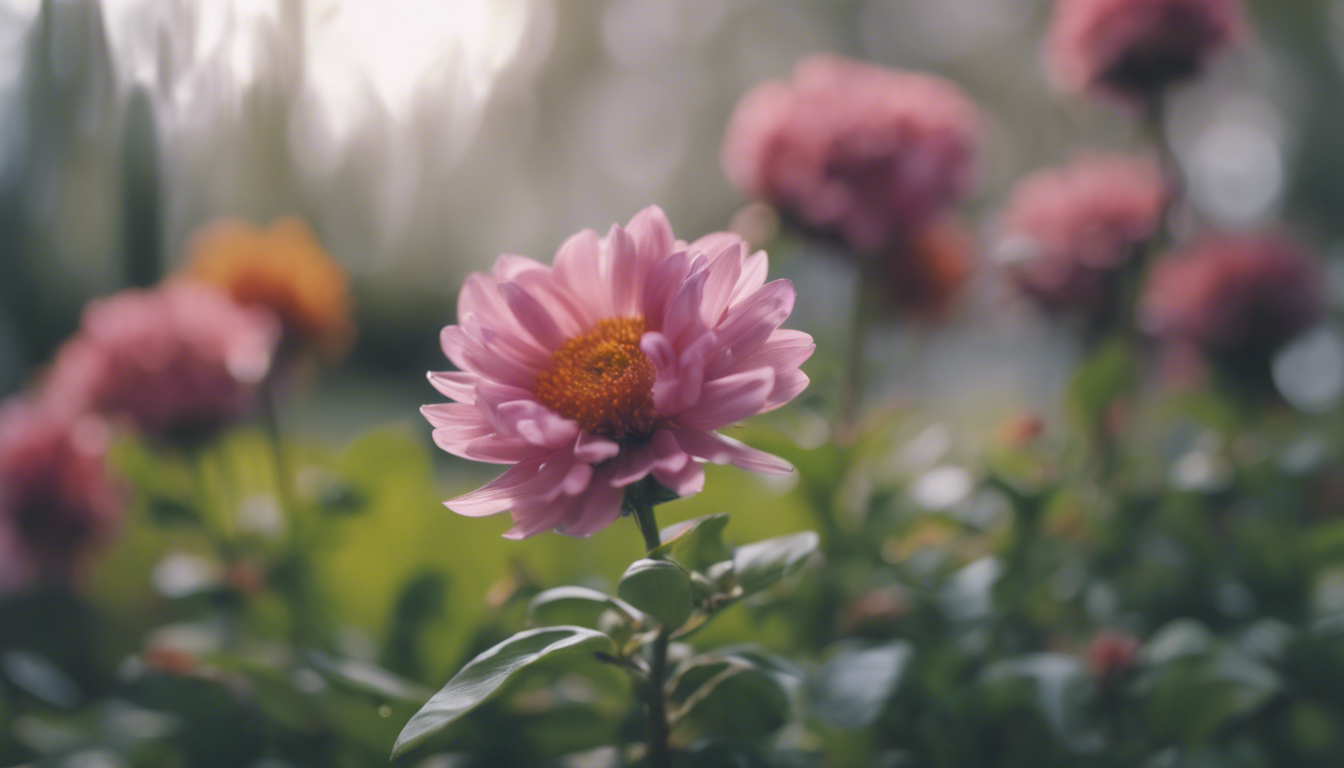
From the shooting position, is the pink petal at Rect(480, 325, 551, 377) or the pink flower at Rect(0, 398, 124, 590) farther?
the pink flower at Rect(0, 398, 124, 590)

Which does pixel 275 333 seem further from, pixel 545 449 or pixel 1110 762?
pixel 1110 762

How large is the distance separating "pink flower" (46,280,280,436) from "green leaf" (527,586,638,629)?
349 millimetres

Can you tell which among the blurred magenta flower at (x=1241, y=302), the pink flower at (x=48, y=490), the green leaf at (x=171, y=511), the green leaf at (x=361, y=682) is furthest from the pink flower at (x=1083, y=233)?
the pink flower at (x=48, y=490)

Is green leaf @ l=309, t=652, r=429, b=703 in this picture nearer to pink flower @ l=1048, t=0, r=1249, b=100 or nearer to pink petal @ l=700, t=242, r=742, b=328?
pink petal @ l=700, t=242, r=742, b=328

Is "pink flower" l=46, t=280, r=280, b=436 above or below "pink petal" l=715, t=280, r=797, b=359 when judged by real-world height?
above

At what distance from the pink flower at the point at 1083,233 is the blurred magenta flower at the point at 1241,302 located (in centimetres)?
4

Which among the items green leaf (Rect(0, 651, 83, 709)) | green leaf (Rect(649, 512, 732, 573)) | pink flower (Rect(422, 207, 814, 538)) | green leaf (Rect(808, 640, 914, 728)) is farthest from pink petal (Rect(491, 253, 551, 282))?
green leaf (Rect(0, 651, 83, 709))

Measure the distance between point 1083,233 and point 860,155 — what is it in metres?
0.18

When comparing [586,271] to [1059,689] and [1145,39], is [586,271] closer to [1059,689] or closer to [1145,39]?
[1059,689]

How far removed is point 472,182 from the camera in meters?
1.59

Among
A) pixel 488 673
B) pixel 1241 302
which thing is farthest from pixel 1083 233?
pixel 488 673

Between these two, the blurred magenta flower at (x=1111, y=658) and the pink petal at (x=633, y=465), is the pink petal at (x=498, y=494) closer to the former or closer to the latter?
the pink petal at (x=633, y=465)

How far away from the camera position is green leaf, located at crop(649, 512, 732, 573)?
28 cm

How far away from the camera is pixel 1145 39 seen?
0.53 m
